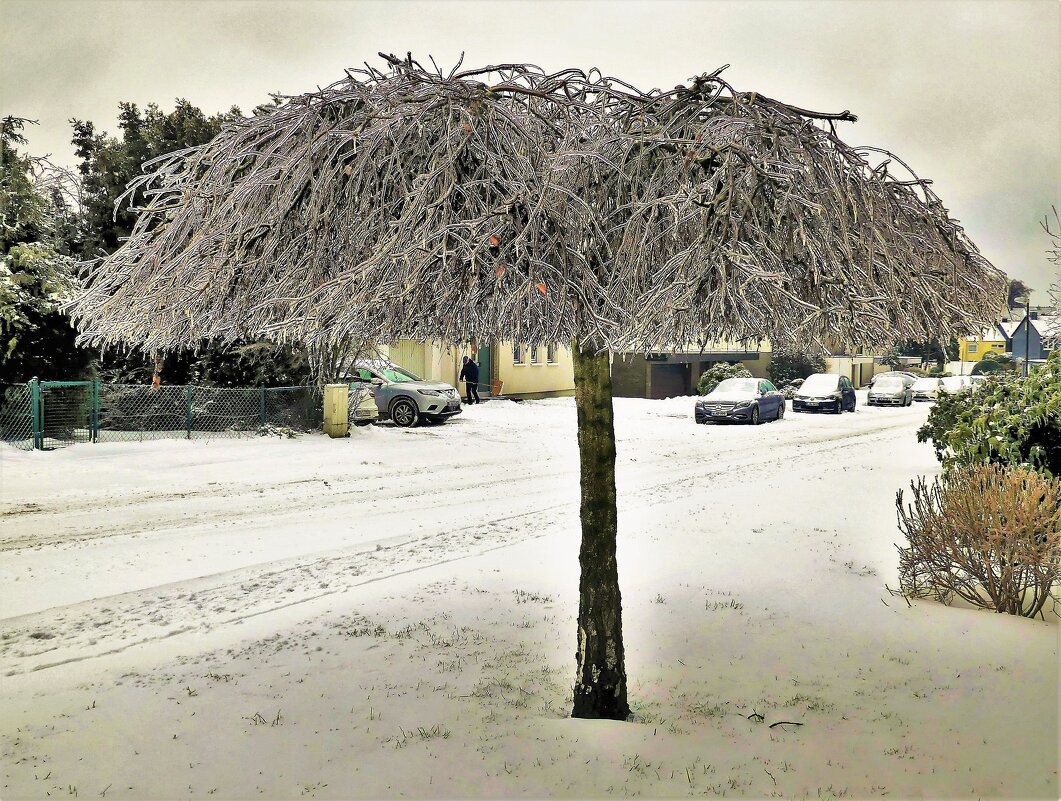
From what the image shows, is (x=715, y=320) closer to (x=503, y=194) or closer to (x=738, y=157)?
(x=738, y=157)

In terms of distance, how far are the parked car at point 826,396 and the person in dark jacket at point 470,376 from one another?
11.4 m

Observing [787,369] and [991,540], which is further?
[787,369]

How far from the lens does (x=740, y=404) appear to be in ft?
78.6

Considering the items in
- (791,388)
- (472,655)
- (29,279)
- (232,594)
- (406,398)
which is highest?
(29,279)

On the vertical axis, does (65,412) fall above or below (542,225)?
below

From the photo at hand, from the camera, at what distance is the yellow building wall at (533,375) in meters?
29.6

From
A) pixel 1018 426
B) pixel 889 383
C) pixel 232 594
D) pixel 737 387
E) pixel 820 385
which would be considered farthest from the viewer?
pixel 889 383

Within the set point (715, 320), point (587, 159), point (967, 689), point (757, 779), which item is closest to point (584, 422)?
point (715, 320)

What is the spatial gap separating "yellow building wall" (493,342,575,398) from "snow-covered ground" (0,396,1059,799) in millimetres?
16931

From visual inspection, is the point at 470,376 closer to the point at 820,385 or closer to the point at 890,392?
the point at 820,385

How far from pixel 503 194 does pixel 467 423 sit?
18.0m

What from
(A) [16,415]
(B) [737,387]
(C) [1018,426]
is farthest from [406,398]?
(C) [1018,426]

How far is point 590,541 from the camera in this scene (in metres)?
5.57

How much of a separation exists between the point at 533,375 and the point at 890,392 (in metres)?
14.5
